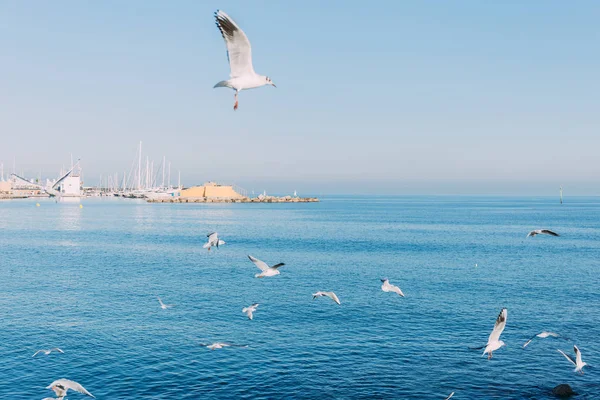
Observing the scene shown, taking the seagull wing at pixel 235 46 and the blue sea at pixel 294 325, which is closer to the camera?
the seagull wing at pixel 235 46

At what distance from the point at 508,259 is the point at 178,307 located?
56794 millimetres

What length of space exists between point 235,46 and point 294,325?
30196 mm

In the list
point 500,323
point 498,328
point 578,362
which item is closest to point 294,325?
point 578,362

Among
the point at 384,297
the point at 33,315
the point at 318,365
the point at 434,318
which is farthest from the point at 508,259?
the point at 33,315

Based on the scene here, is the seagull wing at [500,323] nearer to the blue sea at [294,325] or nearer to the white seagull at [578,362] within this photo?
the white seagull at [578,362]

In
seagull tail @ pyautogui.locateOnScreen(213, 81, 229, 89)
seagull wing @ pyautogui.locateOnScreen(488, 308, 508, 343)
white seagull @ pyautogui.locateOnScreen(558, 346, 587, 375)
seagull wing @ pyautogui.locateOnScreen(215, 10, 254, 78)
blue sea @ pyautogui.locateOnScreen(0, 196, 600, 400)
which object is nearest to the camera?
seagull wing @ pyautogui.locateOnScreen(215, 10, 254, 78)

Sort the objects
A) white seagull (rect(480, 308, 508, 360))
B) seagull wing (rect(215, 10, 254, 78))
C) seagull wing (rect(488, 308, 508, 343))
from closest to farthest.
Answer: seagull wing (rect(215, 10, 254, 78)), seagull wing (rect(488, 308, 508, 343)), white seagull (rect(480, 308, 508, 360))

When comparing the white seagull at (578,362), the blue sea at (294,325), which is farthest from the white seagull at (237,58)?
the white seagull at (578,362)

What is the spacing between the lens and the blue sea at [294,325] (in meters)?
28.3

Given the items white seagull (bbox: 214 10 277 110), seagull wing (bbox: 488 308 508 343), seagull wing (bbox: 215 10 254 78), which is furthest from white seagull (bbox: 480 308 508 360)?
seagull wing (bbox: 215 10 254 78)

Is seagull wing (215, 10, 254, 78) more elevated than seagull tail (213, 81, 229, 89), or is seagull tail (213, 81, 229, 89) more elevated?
seagull wing (215, 10, 254, 78)

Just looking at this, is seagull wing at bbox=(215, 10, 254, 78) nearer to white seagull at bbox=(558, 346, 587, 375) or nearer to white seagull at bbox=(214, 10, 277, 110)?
white seagull at bbox=(214, 10, 277, 110)

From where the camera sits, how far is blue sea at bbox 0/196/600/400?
2827cm

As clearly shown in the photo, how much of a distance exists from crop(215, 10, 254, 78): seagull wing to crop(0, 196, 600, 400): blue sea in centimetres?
1895
